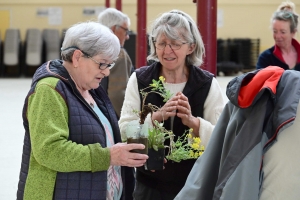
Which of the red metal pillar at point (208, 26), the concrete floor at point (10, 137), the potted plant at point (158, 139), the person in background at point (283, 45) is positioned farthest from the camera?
the concrete floor at point (10, 137)

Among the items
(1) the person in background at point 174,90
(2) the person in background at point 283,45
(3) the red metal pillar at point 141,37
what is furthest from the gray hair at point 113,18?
(3) the red metal pillar at point 141,37

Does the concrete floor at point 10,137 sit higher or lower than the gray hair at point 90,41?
lower

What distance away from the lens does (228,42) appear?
19141 millimetres

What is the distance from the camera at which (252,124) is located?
5.35ft

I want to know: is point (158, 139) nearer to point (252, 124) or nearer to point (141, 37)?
point (252, 124)

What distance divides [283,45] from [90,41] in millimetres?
2495

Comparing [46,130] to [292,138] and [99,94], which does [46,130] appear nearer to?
[99,94]

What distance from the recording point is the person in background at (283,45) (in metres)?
4.48

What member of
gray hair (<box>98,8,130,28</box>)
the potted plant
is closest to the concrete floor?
gray hair (<box>98,8,130,28</box>)

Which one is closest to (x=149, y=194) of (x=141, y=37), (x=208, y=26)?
(x=208, y=26)

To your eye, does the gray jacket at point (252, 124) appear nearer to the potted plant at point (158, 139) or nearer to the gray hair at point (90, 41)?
the potted plant at point (158, 139)

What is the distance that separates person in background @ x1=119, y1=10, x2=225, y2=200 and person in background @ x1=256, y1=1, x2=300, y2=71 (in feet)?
5.70

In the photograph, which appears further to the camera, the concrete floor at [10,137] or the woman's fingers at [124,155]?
the concrete floor at [10,137]

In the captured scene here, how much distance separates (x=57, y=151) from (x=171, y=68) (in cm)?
88
